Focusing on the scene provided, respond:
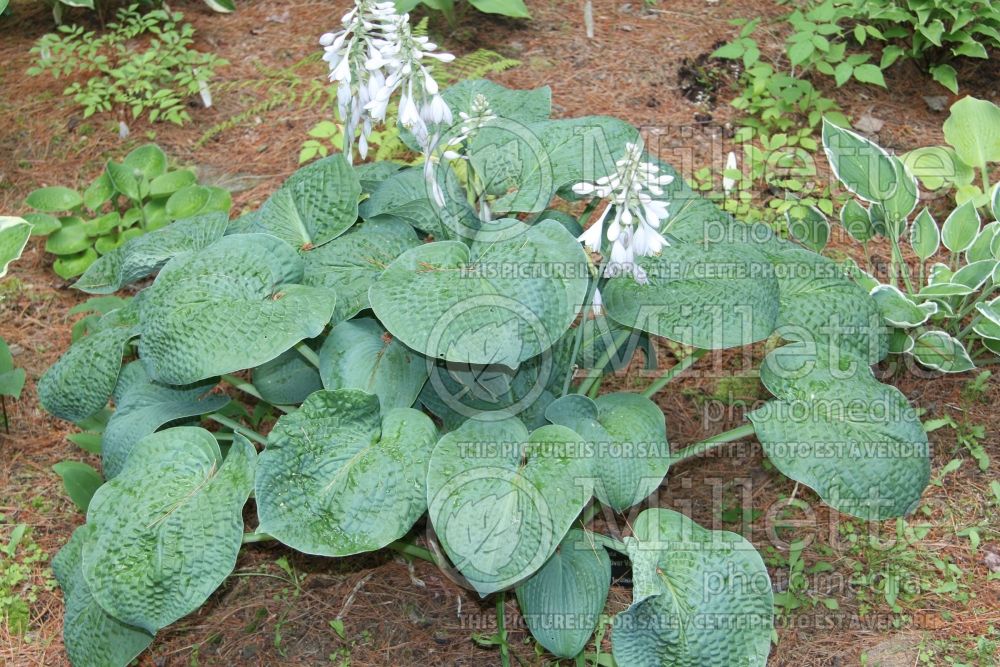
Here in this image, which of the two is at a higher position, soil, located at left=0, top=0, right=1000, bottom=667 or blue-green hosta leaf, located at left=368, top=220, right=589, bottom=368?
blue-green hosta leaf, located at left=368, top=220, right=589, bottom=368

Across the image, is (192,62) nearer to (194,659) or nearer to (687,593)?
(194,659)

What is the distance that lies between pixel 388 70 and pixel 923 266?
200 cm

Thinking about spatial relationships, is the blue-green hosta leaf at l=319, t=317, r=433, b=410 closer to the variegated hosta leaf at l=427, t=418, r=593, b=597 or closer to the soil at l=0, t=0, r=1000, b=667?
the variegated hosta leaf at l=427, t=418, r=593, b=597

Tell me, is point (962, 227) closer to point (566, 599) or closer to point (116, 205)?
point (566, 599)

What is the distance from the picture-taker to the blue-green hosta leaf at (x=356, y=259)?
245 cm

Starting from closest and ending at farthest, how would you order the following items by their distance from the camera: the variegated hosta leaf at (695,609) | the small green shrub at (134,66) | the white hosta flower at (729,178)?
the variegated hosta leaf at (695,609) → the white hosta flower at (729,178) → the small green shrub at (134,66)

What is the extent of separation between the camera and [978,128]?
3324 mm

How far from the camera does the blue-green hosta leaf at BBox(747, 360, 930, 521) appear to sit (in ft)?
7.26

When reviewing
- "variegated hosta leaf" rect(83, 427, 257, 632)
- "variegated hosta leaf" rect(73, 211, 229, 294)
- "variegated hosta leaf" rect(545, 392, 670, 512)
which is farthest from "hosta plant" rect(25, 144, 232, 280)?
"variegated hosta leaf" rect(545, 392, 670, 512)

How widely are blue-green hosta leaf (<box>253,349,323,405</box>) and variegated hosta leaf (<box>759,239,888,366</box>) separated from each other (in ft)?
4.20

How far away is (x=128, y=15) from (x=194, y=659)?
3.28 metres

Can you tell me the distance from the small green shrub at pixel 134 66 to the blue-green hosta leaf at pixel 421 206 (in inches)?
65.9

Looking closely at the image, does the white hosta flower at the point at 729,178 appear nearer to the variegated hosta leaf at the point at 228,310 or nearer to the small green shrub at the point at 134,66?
the variegated hosta leaf at the point at 228,310

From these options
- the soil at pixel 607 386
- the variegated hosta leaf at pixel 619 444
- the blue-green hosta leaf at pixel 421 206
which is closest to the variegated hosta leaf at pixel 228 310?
the blue-green hosta leaf at pixel 421 206
